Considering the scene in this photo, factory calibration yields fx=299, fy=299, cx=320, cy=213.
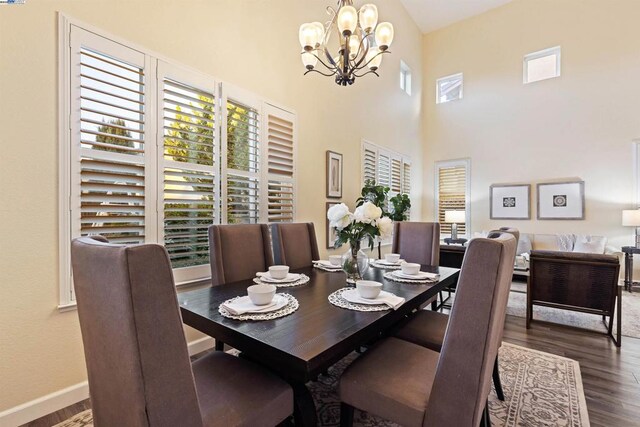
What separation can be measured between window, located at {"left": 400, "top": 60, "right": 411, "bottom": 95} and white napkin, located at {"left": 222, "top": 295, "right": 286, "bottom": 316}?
5.83 m

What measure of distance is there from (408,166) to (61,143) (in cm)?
565

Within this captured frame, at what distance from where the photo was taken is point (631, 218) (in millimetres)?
4461

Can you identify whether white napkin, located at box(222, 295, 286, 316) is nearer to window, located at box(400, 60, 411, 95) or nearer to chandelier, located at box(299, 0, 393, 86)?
chandelier, located at box(299, 0, 393, 86)

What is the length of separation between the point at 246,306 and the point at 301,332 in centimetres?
35

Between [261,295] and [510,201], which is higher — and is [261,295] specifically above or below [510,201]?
below

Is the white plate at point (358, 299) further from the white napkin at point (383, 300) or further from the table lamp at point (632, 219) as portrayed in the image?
the table lamp at point (632, 219)

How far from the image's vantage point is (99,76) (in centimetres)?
197

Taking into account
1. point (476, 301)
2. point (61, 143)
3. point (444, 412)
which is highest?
point (61, 143)

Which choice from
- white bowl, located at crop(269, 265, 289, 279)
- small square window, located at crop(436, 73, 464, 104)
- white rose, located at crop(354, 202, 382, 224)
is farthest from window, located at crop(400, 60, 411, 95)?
white bowl, located at crop(269, 265, 289, 279)

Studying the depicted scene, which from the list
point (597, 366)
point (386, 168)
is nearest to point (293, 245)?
point (597, 366)

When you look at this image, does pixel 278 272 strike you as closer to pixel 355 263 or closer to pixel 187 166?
pixel 355 263

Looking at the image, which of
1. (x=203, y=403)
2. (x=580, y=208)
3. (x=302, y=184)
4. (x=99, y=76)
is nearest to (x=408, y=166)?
(x=580, y=208)

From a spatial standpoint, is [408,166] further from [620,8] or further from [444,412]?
[444,412]

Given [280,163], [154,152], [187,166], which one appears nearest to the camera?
[154,152]
